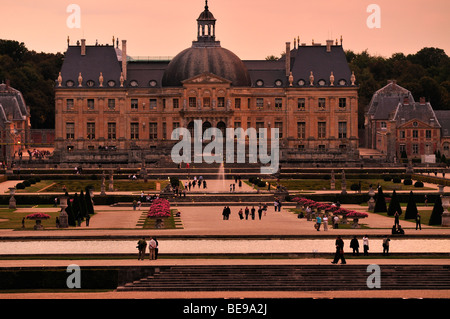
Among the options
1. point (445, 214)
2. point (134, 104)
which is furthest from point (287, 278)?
point (134, 104)

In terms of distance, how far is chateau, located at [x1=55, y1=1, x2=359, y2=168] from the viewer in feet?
440

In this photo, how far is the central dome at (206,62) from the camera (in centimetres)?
13488

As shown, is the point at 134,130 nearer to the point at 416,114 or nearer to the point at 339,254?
the point at 416,114

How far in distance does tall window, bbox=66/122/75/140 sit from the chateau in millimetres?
124

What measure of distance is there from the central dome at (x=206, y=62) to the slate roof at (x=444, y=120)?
25189mm

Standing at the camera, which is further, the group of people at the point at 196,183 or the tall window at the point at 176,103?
the tall window at the point at 176,103

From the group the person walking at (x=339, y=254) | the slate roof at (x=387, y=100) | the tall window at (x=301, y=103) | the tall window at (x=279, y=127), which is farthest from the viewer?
the slate roof at (x=387, y=100)

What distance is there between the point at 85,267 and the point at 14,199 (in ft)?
107

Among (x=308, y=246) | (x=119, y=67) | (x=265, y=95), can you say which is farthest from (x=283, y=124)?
(x=308, y=246)

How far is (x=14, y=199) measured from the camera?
8025 cm

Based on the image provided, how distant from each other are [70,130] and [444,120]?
4759 centimetres

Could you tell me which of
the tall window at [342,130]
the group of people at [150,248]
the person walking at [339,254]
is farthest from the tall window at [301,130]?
the person walking at [339,254]

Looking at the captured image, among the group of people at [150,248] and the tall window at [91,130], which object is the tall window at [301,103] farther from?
the group of people at [150,248]

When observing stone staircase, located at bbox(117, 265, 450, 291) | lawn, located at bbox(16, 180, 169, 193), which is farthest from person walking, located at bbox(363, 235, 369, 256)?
lawn, located at bbox(16, 180, 169, 193)
